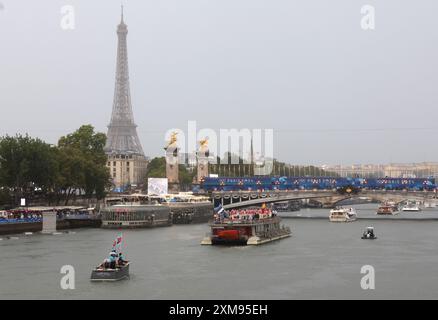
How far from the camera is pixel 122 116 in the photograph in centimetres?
15162

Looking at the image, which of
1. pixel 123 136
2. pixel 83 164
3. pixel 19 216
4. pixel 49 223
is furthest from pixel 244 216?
pixel 123 136

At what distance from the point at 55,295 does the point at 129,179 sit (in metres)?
124

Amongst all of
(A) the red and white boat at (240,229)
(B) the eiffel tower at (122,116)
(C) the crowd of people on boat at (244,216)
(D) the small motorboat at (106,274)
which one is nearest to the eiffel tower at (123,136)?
(B) the eiffel tower at (122,116)

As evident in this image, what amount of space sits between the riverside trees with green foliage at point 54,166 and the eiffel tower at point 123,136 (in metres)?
59.2

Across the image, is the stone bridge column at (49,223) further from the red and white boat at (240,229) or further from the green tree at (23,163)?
the red and white boat at (240,229)

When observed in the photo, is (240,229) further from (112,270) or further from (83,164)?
(83,164)

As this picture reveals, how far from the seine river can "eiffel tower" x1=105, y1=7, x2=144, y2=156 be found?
302 ft

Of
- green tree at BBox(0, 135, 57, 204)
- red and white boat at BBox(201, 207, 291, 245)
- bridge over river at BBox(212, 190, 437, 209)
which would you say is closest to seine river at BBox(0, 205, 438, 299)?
red and white boat at BBox(201, 207, 291, 245)

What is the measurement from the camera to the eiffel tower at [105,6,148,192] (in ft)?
478

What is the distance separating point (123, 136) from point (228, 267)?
12174 centimetres

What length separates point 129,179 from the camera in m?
152

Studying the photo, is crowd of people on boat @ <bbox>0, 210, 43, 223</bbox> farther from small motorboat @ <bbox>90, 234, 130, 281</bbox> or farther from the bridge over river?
the bridge over river

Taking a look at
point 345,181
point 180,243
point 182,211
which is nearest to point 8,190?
point 182,211
